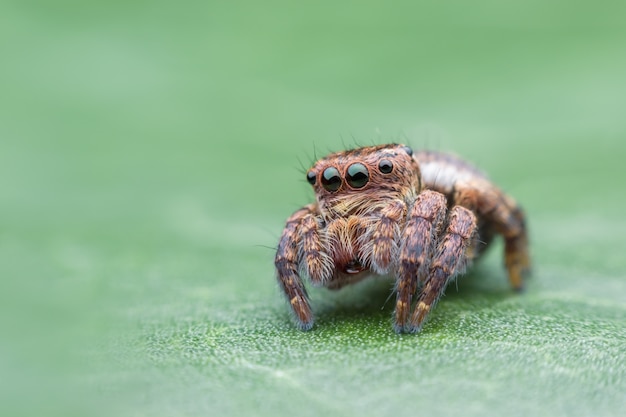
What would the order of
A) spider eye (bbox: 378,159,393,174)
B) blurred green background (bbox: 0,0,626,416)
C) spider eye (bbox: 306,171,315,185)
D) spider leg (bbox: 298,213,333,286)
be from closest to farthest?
1. blurred green background (bbox: 0,0,626,416)
2. spider leg (bbox: 298,213,333,286)
3. spider eye (bbox: 378,159,393,174)
4. spider eye (bbox: 306,171,315,185)

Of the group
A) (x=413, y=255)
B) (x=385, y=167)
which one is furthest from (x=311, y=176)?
(x=413, y=255)

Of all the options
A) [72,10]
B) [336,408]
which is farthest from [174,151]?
[336,408]

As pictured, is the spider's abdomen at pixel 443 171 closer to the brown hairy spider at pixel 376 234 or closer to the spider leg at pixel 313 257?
the brown hairy spider at pixel 376 234

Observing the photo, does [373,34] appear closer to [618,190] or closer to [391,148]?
[618,190]

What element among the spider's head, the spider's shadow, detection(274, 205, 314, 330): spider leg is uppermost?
the spider's head

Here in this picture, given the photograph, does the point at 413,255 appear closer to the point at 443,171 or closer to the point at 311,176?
the point at 311,176

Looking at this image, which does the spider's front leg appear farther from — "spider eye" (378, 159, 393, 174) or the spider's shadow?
"spider eye" (378, 159, 393, 174)

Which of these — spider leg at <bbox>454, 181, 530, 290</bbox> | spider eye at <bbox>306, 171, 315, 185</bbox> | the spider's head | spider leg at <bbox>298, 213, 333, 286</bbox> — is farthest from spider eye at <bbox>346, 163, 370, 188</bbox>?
spider leg at <bbox>454, 181, 530, 290</bbox>

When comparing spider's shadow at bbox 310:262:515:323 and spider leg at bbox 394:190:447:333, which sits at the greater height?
spider leg at bbox 394:190:447:333
